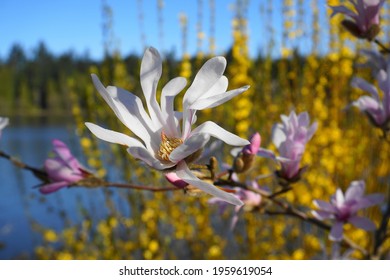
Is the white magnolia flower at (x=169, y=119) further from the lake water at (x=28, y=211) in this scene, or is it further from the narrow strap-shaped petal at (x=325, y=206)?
the lake water at (x=28, y=211)

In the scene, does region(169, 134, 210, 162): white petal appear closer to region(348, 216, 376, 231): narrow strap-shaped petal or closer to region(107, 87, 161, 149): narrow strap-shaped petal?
region(107, 87, 161, 149): narrow strap-shaped petal

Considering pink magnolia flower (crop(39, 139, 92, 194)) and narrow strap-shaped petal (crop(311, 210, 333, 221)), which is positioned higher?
pink magnolia flower (crop(39, 139, 92, 194))

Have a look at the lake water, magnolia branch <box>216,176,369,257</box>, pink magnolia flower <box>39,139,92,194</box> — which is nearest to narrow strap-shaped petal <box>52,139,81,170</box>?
pink magnolia flower <box>39,139,92,194</box>

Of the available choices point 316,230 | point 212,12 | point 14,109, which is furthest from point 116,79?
point 14,109

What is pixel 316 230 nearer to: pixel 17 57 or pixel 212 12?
pixel 212 12

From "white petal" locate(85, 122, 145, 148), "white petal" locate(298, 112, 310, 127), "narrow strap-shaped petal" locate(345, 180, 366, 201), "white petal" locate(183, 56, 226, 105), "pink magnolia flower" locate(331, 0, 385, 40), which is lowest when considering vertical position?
"narrow strap-shaped petal" locate(345, 180, 366, 201)

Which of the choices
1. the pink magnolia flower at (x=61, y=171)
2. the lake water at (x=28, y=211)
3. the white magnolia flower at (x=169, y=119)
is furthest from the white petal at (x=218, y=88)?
the lake water at (x=28, y=211)
